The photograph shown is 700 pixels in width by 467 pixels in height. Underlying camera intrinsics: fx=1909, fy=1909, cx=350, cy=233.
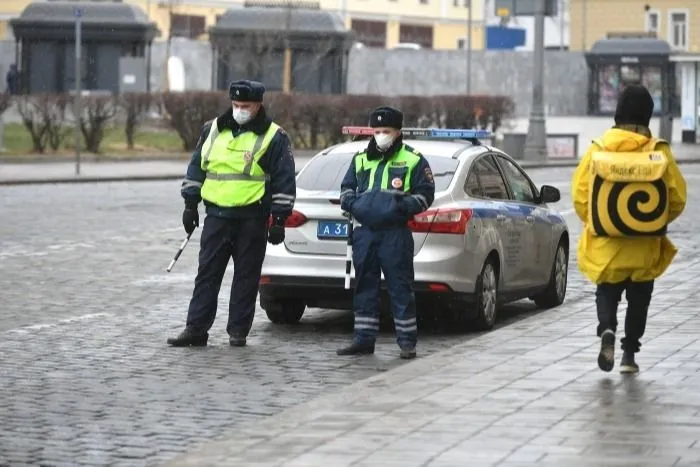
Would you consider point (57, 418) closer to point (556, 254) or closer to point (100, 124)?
point (556, 254)

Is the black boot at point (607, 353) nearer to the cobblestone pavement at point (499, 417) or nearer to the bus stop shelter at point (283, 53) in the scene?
the cobblestone pavement at point (499, 417)

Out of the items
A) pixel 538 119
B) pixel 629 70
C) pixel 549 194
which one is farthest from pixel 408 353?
pixel 629 70

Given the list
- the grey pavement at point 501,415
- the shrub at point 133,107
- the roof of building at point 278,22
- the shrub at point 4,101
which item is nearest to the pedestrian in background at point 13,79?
the roof of building at point 278,22

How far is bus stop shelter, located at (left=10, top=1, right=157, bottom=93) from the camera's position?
56562 millimetres

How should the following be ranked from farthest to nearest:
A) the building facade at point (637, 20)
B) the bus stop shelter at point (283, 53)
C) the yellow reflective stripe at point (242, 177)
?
the building facade at point (637, 20) → the bus stop shelter at point (283, 53) → the yellow reflective stripe at point (242, 177)

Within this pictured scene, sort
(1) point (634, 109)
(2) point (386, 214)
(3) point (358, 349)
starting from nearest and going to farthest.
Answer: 1. (1) point (634, 109)
2. (2) point (386, 214)
3. (3) point (358, 349)

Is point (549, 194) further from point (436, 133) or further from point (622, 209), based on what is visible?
point (622, 209)

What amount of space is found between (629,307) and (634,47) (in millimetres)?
59780

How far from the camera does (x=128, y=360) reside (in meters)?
12.0

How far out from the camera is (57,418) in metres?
9.58

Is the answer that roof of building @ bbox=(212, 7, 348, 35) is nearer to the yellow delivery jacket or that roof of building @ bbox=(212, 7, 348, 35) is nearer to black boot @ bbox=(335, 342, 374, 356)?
black boot @ bbox=(335, 342, 374, 356)

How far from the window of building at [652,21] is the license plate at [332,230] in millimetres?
84149

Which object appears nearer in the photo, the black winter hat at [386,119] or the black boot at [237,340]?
the black winter hat at [386,119]

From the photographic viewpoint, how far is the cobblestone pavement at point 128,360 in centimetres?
912
